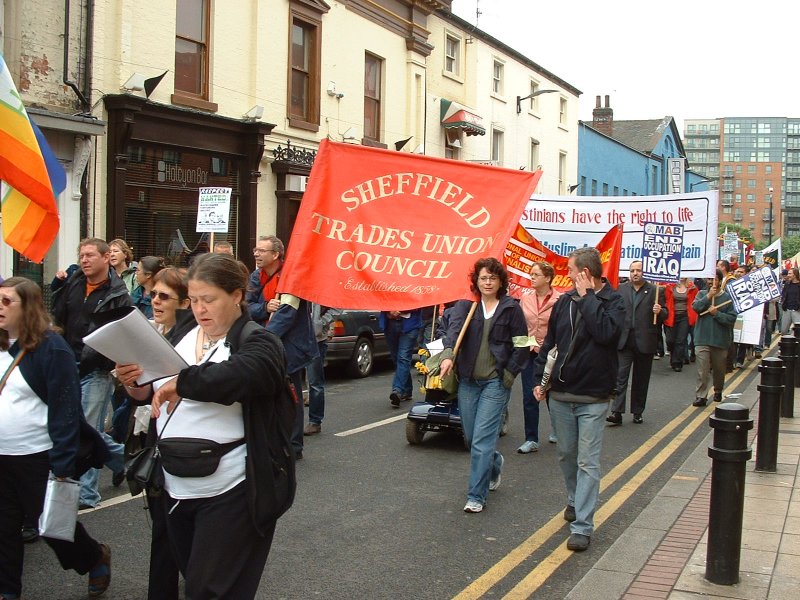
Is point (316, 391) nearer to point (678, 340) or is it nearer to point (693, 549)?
point (693, 549)

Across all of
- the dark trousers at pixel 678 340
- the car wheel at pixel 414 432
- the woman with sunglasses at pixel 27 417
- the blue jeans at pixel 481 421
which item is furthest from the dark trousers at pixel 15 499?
the dark trousers at pixel 678 340

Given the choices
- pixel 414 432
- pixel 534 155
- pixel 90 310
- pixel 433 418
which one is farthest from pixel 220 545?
pixel 534 155

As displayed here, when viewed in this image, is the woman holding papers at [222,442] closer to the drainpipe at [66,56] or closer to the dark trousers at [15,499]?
the dark trousers at [15,499]

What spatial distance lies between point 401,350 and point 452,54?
752 inches

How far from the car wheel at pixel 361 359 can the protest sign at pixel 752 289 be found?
5366mm

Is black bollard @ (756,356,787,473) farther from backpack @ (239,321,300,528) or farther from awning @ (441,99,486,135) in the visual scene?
awning @ (441,99,486,135)

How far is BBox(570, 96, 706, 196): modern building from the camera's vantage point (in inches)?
1638

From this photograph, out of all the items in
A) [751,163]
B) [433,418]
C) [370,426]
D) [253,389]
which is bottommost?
[370,426]

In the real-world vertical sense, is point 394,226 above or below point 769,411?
above

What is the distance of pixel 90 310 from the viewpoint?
671 centimetres

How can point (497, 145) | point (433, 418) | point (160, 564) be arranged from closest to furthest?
point (160, 564), point (433, 418), point (497, 145)

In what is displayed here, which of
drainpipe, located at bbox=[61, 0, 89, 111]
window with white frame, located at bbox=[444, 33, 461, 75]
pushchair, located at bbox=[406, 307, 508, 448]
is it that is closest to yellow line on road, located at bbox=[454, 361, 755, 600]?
pushchair, located at bbox=[406, 307, 508, 448]

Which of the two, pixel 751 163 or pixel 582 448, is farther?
pixel 751 163

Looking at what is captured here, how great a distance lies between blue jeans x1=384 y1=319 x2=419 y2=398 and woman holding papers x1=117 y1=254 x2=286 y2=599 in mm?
8004
